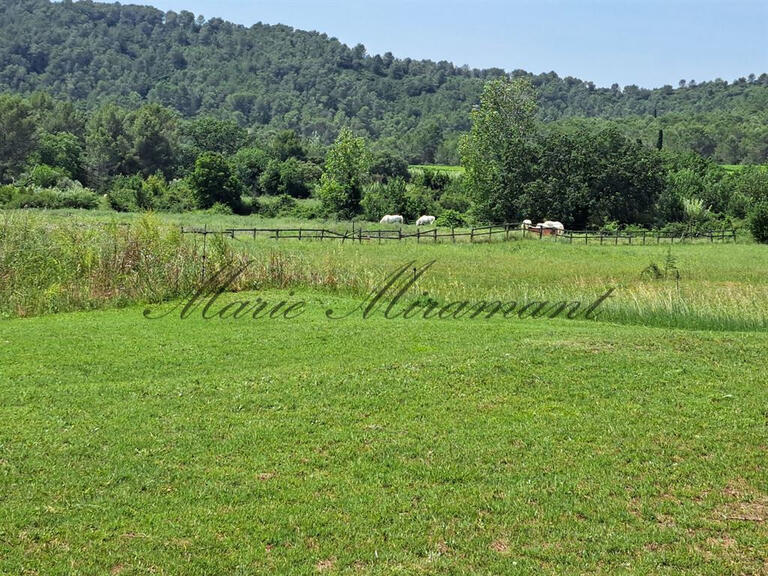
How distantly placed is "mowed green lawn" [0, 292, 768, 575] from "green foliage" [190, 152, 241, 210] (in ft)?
220

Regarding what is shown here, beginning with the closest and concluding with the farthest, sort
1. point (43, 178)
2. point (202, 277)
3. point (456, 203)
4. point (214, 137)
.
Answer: point (202, 277) → point (456, 203) → point (43, 178) → point (214, 137)

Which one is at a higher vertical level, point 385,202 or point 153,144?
point 153,144

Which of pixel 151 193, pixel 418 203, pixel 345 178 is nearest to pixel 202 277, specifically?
pixel 418 203

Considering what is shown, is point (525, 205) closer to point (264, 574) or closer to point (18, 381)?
point (18, 381)

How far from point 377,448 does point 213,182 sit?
73347 millimetres

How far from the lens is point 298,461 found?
25.0 ft

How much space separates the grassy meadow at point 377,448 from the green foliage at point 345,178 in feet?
203

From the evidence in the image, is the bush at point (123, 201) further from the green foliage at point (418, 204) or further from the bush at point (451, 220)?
the bush at point (451, 220)

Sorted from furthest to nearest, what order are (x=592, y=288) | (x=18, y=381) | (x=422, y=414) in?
1. (x=592, y=288)
2. (x=18, y=381)
3. (x=422, y=414)

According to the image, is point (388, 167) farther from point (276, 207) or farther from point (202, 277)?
point (202, 277)

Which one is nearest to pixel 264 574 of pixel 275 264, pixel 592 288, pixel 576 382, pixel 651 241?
pixel 576 382

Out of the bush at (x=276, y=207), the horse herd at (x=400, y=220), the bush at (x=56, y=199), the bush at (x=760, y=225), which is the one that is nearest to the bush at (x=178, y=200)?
the bush at (x=276, y=207)

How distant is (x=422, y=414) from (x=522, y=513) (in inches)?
112

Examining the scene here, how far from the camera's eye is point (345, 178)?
8312cm
